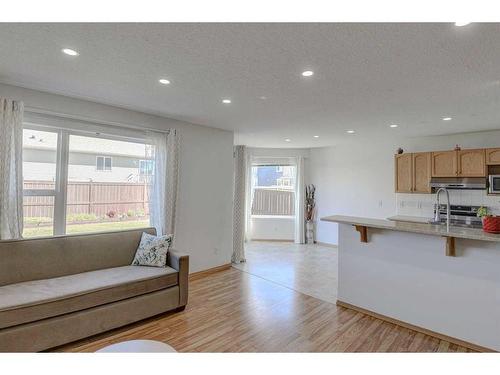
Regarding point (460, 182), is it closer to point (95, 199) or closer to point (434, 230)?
point (434, 230)

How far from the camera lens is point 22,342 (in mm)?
2100

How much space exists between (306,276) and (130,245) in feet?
9.18

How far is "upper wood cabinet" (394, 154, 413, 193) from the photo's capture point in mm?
5094

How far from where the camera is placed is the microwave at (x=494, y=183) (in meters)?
4.24

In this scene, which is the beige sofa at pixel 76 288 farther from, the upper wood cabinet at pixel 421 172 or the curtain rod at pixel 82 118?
the upper wood cabinet at pixel 421 172

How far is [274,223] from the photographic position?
24.0 ft

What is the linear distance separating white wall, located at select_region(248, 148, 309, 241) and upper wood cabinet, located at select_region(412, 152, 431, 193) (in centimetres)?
271

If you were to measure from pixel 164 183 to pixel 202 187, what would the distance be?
0.76 meters

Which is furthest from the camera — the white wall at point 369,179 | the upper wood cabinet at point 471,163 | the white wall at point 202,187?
the white wall at point 369,179

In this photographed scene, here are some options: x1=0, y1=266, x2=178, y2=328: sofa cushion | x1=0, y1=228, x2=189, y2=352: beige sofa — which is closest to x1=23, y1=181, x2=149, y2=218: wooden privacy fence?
x1=0, y1=228, x2=189, y2=352: beige sofa

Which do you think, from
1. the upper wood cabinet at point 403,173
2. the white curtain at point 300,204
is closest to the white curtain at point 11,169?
the white curtain at point 300,204

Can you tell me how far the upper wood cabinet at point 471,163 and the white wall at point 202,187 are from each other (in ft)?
13.2

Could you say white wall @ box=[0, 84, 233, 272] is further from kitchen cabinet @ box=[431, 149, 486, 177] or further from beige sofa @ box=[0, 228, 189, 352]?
kitchen cabinet @ box=[431, 149, 486, 177]

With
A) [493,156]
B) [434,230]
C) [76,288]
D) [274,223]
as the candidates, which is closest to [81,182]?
[76,288]
